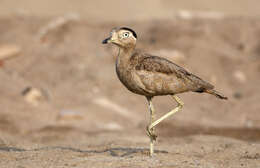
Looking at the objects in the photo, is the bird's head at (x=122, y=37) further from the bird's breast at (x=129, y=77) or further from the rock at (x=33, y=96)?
the rock at (x=33, y=96)

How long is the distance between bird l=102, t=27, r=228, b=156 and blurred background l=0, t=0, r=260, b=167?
2.62 metres

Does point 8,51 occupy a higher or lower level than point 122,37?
higher

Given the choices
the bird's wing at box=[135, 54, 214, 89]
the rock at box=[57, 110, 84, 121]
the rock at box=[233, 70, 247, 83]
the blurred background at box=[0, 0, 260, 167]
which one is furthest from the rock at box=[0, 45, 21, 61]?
the bird's wing at box=[135, 54, 214, 89]

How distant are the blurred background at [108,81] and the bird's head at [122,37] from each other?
2.92 m

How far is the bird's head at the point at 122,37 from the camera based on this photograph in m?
7.57

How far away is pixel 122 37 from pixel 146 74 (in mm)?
757

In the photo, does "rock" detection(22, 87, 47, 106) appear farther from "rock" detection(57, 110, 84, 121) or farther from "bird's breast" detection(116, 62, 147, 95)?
"bird's breast" detection(116, 62, 147, 95)

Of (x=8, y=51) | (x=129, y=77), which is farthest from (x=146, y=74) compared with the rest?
(x=8, y=51)

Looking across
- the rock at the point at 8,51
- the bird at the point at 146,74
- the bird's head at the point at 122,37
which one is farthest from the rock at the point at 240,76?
the bird's head at the point at 122,37

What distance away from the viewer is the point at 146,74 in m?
7.29

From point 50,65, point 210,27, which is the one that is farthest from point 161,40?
point 50,65

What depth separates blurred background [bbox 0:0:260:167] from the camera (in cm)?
1453

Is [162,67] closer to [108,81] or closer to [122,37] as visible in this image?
[122,37]

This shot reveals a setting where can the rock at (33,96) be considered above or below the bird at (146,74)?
above
